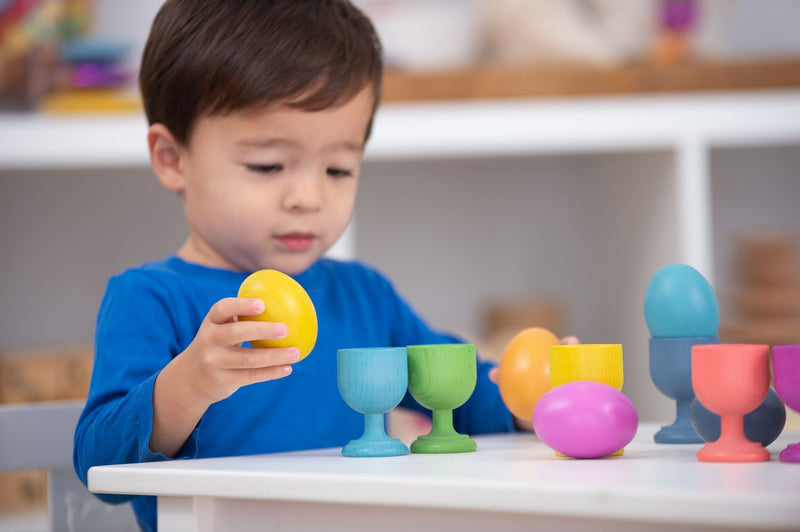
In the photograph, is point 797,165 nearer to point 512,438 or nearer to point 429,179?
point 429,179

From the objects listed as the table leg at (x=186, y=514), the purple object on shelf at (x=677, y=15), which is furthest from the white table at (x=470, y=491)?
the purple object on shelf at (x=677, y=15)

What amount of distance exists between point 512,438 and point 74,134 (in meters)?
1.04

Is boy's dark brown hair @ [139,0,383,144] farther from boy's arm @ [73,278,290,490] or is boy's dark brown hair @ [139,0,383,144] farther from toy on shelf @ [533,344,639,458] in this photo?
toy on shelf @ [533,344,639,458]

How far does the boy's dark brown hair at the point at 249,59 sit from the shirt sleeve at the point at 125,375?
0.16 meters

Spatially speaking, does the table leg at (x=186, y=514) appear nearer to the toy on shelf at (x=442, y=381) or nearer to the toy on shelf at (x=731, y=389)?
the toy on shelf at (x=442, y=381)

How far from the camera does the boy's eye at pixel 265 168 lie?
0.86m

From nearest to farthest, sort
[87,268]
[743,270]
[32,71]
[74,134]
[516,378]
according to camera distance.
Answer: [516,378] → [74,134] → [32,71] → [743,270] → [87,268]

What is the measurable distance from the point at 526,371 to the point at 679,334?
122 mm

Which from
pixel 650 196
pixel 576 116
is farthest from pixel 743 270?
pixel 576 116

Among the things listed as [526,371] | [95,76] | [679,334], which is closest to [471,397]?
[526,371]

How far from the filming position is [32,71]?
170cm

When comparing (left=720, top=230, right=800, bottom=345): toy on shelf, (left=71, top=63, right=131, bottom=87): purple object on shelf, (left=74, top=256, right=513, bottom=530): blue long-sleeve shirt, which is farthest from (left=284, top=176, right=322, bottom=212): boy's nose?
(left=720, top=230, right=800, bottom=345): toy on shelf

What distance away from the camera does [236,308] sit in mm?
615

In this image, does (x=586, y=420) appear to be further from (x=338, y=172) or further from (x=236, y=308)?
(x=338, y=172)
